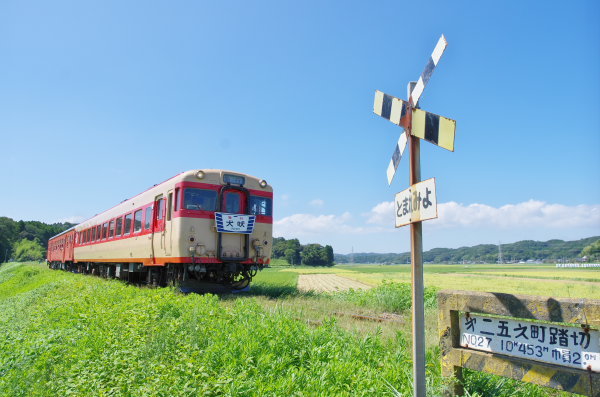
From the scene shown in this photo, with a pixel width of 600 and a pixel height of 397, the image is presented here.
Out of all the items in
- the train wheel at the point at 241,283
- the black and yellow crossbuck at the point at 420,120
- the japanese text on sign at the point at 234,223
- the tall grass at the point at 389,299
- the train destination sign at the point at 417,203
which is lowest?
the tall grass at the point at 389,299

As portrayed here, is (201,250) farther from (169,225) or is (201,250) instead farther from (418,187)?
(418,187)

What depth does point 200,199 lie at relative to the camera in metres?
10.6

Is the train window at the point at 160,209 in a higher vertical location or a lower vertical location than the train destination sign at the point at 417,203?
higher

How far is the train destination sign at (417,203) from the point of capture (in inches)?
107

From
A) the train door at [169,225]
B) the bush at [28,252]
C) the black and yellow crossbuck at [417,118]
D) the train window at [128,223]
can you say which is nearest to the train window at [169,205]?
the train door at [169,225]

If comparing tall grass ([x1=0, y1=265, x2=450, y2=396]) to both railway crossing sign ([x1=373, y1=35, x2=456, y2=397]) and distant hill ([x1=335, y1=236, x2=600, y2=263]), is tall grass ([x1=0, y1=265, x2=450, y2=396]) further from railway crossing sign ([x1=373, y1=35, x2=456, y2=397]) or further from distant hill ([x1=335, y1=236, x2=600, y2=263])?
distant hill ([x1=335, y1=236, x2=600, y2=263])

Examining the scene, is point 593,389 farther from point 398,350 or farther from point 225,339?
point 225,339

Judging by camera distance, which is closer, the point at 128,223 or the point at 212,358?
the point at 212,358

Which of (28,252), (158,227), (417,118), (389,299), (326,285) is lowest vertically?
(326,285)

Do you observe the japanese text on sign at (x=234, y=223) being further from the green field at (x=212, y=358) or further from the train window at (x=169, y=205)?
the green field at (x=212, y=358)

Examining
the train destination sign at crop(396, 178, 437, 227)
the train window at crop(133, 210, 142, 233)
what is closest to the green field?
the train destination sign at crop(396, 178, 437, 227)

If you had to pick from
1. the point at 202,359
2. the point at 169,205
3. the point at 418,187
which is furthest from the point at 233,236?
the point at 418,187

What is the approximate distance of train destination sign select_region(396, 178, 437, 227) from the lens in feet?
8.94

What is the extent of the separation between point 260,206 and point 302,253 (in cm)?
7798
